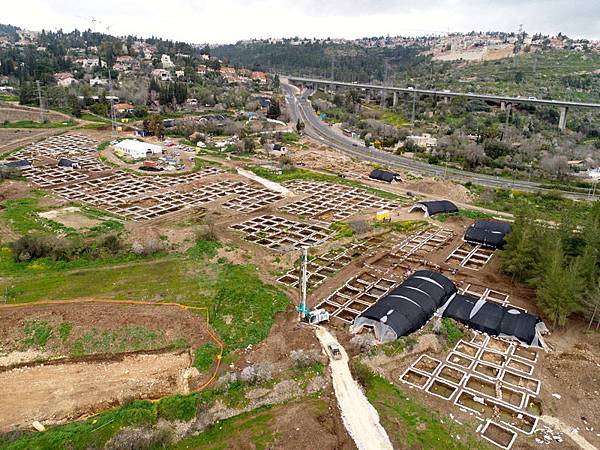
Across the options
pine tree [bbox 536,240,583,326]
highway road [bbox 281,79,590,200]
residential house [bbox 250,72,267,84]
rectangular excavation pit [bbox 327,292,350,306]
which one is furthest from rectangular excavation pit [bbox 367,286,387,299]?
residential house [bbox 250,72,267,84]

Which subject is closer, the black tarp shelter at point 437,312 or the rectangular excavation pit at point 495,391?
the rectangular excavation pit at point 495,391

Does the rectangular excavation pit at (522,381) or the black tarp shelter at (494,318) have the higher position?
the black tarp shelter at (494,318)

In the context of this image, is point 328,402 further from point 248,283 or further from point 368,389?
point 248,283

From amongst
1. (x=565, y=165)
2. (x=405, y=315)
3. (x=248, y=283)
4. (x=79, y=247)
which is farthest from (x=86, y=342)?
(x=565, y=165)

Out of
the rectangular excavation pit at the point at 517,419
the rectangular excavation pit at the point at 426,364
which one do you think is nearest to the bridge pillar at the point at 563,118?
the rectangular excavation pit at the point at 426,364

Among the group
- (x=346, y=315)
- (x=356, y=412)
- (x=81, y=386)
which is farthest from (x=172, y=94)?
(x=356, y=412)

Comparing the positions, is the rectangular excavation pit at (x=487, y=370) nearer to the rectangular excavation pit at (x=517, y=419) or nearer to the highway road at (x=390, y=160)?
the rectangular excavation pit at (x=517, y=419)

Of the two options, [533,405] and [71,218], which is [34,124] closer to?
[71,218]
